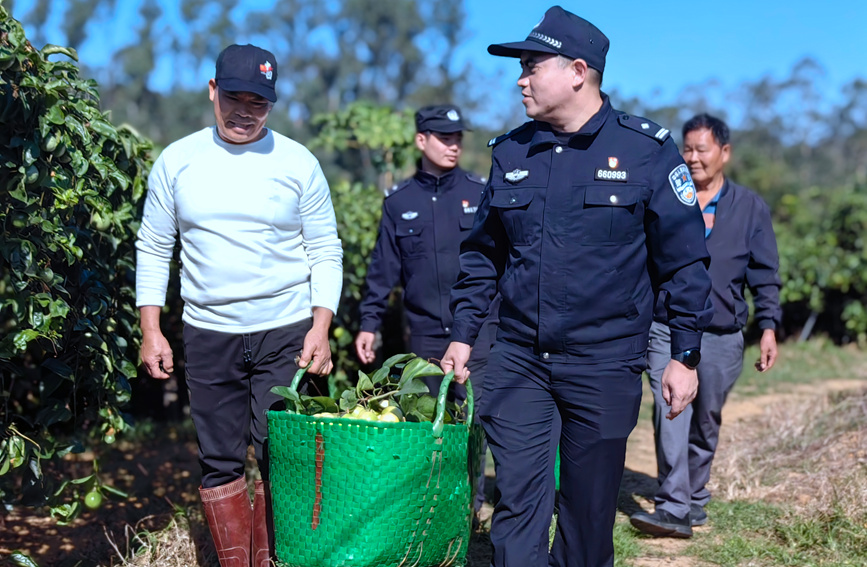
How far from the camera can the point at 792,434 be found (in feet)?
19.5

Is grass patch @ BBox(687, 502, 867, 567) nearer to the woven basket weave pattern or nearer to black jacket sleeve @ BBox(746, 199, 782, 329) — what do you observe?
black jacket sleeve @ BBox(746, 199, 782, 329)

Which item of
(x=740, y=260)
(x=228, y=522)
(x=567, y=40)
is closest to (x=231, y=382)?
(x=228, y=522)

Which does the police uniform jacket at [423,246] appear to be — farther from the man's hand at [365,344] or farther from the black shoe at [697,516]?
the black shoe at [697,516]

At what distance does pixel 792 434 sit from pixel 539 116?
385 centimetres

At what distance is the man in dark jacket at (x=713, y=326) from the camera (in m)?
4.26

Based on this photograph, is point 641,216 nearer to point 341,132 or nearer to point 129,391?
point 129,391

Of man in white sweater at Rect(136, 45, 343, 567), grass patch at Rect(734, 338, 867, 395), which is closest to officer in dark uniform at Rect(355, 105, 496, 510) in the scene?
man in white sweater at Rect(136, 45, 343, 567)

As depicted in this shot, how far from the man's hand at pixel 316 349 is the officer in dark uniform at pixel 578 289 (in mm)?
→ 640

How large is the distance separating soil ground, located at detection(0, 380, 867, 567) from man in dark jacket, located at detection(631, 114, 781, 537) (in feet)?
0.62

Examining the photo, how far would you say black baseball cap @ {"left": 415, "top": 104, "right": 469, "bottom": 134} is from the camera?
4.67m

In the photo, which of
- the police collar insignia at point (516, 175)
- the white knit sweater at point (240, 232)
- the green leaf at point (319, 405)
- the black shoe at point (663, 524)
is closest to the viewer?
the police collar insignia at point (516, 175)

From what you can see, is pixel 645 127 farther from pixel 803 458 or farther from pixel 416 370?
pixel 803 458

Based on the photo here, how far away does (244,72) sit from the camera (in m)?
3.18

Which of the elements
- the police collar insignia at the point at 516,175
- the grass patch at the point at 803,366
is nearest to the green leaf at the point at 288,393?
the police collar insignia at the point at 516,175
